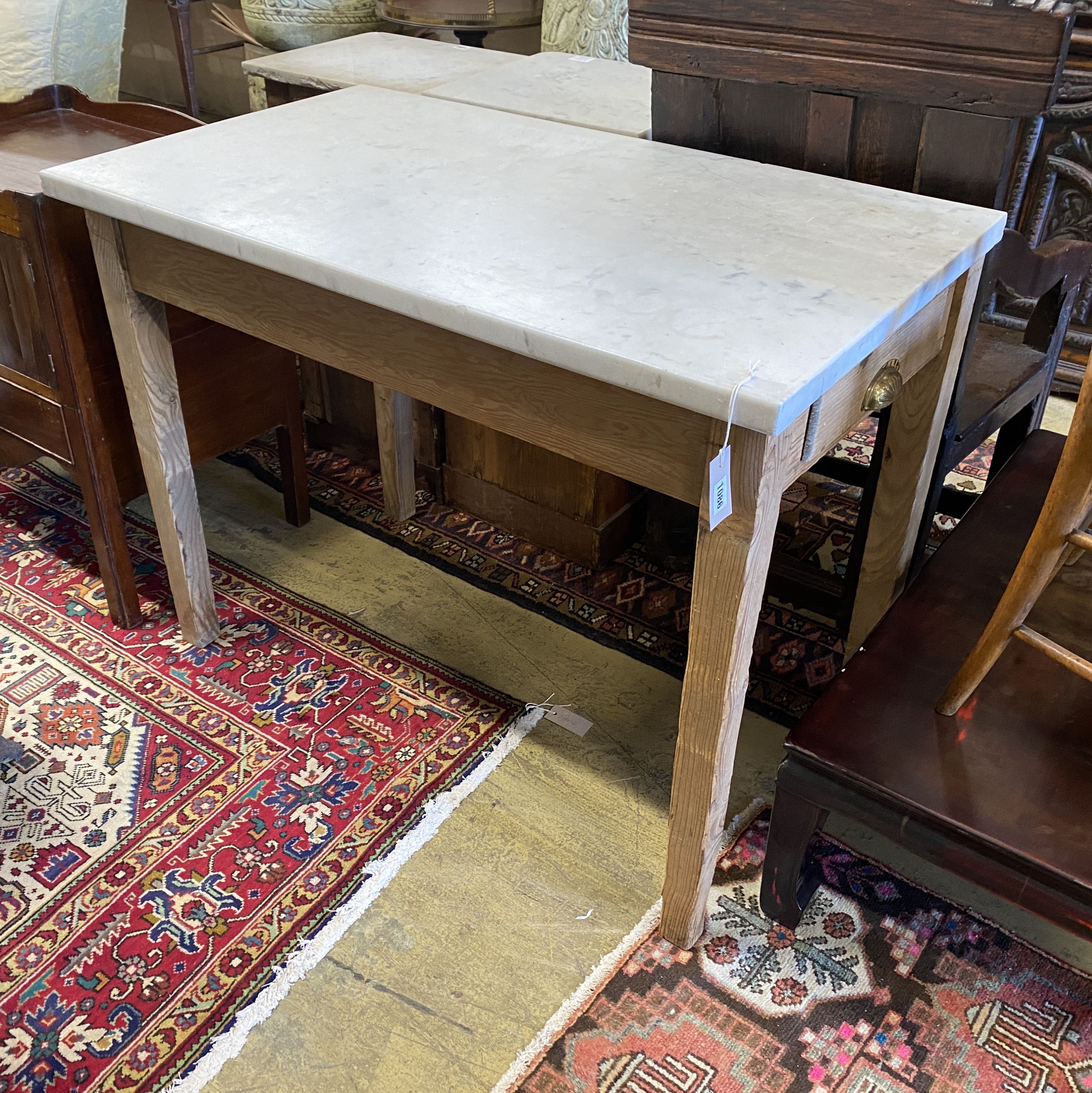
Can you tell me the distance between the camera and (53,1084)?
122 cm

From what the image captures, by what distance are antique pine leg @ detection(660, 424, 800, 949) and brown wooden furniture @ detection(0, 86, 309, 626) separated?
1.06 m

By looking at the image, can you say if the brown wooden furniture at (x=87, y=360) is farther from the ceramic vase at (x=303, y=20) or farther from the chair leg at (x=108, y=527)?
the ceramic vase at (x=303, y=20)

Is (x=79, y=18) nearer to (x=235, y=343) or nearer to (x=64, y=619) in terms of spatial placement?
(x=235, y=343)

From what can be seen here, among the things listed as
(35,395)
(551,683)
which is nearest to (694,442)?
(551,683)

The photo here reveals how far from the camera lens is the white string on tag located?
3.17ft

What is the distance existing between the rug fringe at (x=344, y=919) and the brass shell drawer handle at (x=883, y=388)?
0.82m

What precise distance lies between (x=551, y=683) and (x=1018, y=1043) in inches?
34.3

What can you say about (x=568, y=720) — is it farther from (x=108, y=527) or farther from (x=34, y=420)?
(x=34, y=420)

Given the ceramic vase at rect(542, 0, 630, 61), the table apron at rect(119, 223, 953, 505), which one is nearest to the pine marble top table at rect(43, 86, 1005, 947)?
the table apron at rect(119, 223, 953, 505)

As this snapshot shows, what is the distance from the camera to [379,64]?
2.16m

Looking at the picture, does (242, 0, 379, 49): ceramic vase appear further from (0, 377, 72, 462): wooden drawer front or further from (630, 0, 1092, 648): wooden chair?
(630, 0, 1092, 648): wooden chair

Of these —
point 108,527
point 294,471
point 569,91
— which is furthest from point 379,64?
point 108,527

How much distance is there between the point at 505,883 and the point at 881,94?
1.19 meters

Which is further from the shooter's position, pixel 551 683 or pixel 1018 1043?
pixel 551 683
